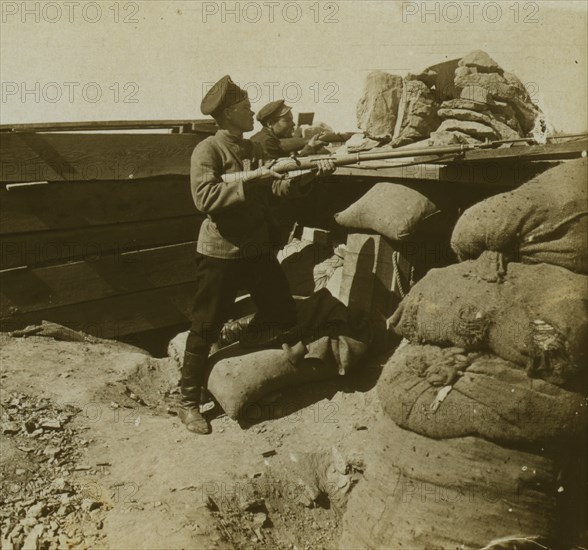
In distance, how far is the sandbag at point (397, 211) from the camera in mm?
4730

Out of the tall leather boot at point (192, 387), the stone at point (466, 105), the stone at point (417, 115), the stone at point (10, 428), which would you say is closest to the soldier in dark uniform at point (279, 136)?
the stone at point (417, 115)

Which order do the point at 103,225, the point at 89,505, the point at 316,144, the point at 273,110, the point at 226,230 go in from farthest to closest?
the point at 273,110 → the point at 316,144 → the point at 103,225 → the point at 226,230 → the point at 89,505

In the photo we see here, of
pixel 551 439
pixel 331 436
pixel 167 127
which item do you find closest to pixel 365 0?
pixel 167 127

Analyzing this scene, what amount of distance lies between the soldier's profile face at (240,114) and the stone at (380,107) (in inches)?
57.8

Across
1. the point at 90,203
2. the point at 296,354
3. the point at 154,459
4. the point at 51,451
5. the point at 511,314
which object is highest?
the point at 511,314

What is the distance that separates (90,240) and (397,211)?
2.66m

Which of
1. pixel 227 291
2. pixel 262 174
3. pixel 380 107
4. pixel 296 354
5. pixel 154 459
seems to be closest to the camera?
pixel 154 459

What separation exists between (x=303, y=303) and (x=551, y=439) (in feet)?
7.36

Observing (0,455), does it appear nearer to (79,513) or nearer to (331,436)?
(79,513)

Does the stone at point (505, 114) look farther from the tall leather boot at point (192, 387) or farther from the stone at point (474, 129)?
the tall leather boot at point (192, 387)

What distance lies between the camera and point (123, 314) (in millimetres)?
5953

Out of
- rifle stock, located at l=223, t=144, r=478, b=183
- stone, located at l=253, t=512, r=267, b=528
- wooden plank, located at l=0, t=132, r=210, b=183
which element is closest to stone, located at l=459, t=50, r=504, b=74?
rifle stock, located at l=223, t=144, r=478, b=183

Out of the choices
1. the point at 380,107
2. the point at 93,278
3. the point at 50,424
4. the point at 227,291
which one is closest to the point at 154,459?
the point at 50,424

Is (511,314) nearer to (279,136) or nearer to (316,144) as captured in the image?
(316,144)
